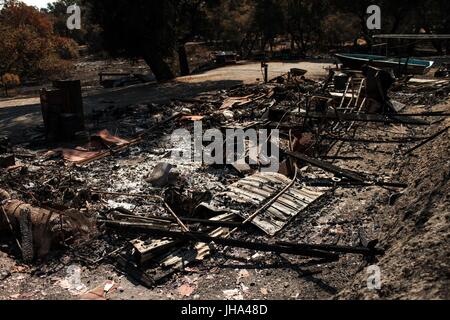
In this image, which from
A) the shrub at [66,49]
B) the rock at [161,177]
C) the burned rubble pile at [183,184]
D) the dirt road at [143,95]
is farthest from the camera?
the shrub at [66,49]

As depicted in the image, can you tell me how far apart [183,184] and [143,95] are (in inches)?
382

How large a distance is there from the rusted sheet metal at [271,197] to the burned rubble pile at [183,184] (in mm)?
19

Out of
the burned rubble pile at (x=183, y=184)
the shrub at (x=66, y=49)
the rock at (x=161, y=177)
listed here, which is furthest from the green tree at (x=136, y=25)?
the shrub at (x=66, y=49)

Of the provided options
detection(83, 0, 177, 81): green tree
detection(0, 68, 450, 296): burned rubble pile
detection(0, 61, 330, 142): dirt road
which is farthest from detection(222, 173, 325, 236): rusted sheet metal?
detection(83, 0, 177, 81): green tree

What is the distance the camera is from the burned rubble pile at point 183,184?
613 cm

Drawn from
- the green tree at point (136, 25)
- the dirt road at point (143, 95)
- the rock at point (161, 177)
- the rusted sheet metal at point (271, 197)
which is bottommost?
the rusted sheet metal at point (271, 197)

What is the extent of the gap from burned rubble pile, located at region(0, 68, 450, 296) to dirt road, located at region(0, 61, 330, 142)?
1.85m

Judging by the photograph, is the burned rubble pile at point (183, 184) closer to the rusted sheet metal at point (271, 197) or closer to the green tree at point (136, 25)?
the rusted sheet metal at point (271, 197)

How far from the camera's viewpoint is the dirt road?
13625 mm

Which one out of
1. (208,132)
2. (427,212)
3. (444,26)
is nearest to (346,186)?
(427,212)

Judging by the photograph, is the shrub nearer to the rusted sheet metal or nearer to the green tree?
the green tree

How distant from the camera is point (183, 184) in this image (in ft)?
28.0

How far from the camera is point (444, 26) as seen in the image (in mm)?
Answer: 28812
